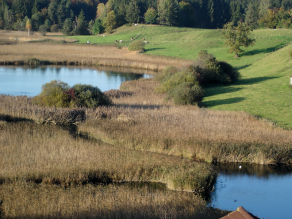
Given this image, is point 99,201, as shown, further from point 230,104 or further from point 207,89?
point 207,89

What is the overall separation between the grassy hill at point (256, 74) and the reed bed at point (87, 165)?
8.41 metres

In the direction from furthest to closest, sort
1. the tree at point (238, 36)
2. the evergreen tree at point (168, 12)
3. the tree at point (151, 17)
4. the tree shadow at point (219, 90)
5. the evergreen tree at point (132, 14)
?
the evergreen tree at point (132, 14) → the tree at point (151, 17) → the evergreen tree at point (168, 12) → the tree at point (238, 36) → the tree shadow at point (219, 90)

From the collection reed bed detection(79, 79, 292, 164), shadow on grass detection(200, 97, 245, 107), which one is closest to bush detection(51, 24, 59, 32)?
shadow on grass detection(200, 97, 245, 107)

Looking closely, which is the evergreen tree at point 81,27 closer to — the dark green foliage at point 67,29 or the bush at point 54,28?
the dark green foliage at point 67,29

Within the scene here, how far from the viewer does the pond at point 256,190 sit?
989cm

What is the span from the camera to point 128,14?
10538 centimetres

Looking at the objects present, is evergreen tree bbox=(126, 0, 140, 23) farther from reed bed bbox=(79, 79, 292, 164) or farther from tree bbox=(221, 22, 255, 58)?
reed bed bbox=(79, 79, 292, 164)

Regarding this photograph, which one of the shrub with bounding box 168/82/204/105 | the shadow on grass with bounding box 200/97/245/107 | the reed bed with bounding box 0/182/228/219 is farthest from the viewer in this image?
the shadow on grass with bounding box 200/97/245/107

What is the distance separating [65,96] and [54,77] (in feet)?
64.5

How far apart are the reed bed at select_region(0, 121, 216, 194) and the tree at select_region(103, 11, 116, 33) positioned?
9308cm

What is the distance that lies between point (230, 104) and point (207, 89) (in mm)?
6242

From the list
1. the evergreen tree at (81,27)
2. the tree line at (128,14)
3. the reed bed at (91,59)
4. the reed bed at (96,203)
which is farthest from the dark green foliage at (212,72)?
the evergreen tree at (81,27)

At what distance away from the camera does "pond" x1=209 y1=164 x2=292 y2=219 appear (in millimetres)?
9891

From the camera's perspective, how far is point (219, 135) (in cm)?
1477
